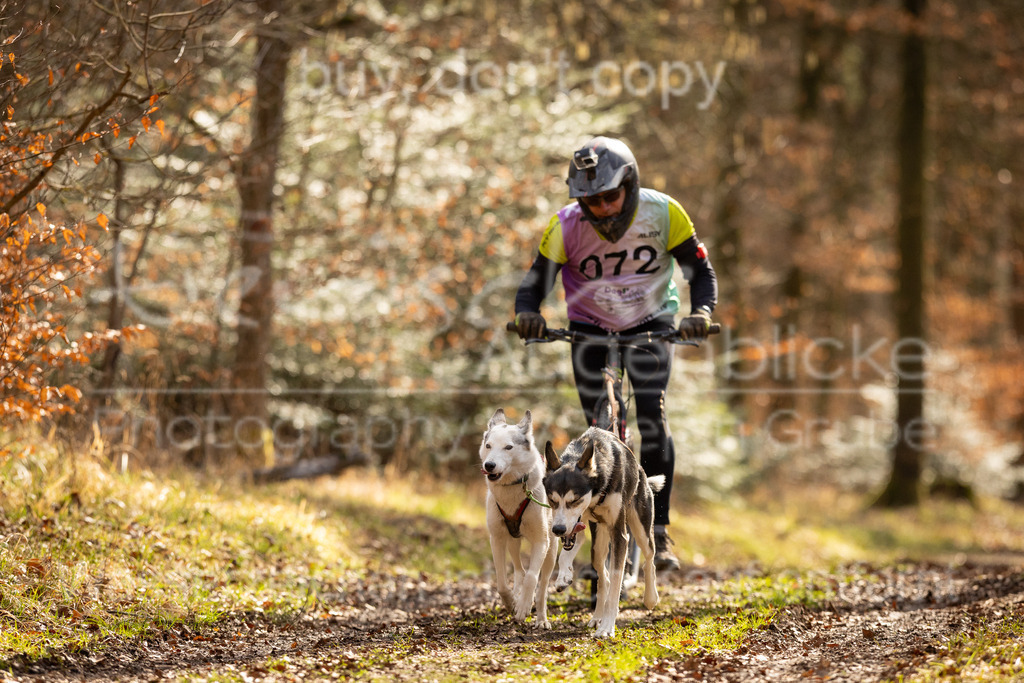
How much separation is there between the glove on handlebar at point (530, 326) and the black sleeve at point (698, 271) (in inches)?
40.6

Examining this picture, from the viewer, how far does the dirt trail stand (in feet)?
15.4

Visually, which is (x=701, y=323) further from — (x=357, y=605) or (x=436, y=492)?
(x=436, y=492)

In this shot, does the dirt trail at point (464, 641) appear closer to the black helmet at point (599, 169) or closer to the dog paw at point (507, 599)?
the dog paw at point (507, 599)

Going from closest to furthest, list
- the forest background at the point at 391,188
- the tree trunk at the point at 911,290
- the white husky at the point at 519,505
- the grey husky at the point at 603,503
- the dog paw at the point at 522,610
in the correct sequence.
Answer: the grey husky at the point at 603,503 < the white husky at the point at 519,505 < the dog paw at the point at 522,610 < the forest background at the point at 391,188 < the tree trunk at the point at 911,290

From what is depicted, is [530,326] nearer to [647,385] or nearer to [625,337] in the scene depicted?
[625,337]

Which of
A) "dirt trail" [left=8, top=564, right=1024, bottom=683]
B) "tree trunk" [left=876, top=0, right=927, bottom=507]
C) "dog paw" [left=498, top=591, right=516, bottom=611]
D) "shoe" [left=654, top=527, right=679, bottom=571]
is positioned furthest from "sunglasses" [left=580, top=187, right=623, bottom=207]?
"tree trunk" [left=876, top=0, right=927, bottom=507]

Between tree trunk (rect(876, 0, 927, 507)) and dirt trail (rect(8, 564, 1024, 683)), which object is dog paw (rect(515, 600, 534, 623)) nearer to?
dirt trail (rect(8, 564, 1024, 683))

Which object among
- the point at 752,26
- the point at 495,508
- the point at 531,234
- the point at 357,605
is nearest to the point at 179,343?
the point at 531,234

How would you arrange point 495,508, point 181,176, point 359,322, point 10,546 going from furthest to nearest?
point 359,322 → point 181,176 → point 10,546 → point 495,508

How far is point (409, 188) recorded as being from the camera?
13.1 meters

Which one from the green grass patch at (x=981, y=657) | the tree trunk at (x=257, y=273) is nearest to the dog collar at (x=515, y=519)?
the green grass patch at (x=981, y=657)

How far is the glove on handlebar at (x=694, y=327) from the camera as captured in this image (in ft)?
19.0

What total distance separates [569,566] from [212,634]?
2.24 meters

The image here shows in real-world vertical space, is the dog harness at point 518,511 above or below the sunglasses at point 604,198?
below
